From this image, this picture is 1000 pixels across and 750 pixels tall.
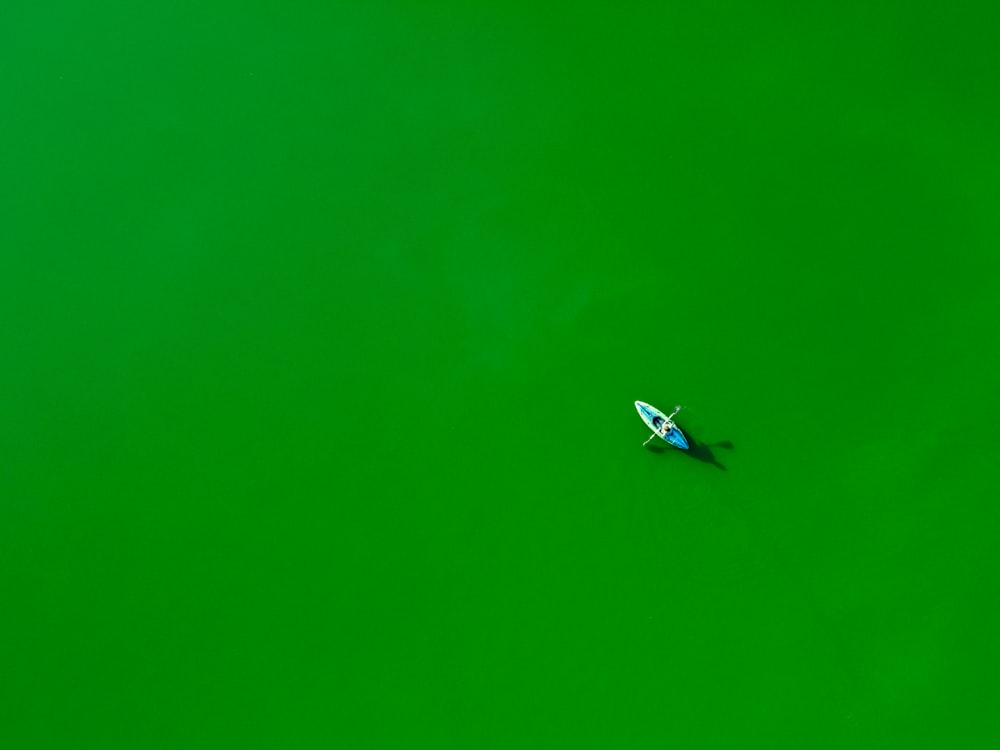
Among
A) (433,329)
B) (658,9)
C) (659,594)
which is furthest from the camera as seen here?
(658,9)

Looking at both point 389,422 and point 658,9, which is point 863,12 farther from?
point 389,422

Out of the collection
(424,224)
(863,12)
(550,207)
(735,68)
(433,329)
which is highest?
(863,12)

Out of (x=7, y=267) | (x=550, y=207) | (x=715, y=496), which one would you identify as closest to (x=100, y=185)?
(x=7, y=267)
